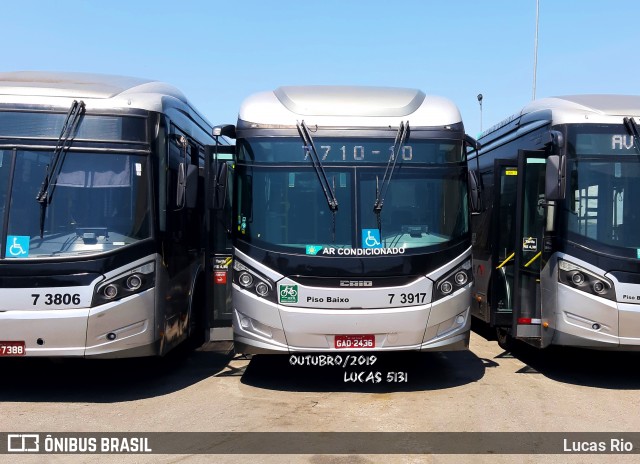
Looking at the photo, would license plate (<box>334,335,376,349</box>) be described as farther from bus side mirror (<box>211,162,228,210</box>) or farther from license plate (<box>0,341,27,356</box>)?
license plate (<box>0,341,27,356</box>)

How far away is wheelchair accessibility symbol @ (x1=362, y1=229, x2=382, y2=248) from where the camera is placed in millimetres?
7680

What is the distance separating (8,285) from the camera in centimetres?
690

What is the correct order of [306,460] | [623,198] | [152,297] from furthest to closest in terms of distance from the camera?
[623,198], [152,297], [306,460]

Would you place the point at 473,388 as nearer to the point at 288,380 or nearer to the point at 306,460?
the point at 288,380

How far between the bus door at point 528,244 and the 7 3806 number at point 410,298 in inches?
63.5

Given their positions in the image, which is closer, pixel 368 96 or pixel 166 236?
pixel 166 236

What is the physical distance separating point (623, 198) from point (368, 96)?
3227 millimetres

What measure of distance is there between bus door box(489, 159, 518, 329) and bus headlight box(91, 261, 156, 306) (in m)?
4.55

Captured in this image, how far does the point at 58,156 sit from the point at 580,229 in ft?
19.3

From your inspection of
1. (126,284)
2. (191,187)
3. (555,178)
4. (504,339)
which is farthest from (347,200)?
(504,339)

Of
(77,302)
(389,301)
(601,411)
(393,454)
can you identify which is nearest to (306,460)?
(393,454)

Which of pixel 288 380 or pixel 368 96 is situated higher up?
pixel 368 96

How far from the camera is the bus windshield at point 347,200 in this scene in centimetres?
771

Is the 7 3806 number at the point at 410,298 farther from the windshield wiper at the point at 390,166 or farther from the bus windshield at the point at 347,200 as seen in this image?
the windshield wiper at the point at 390,166
